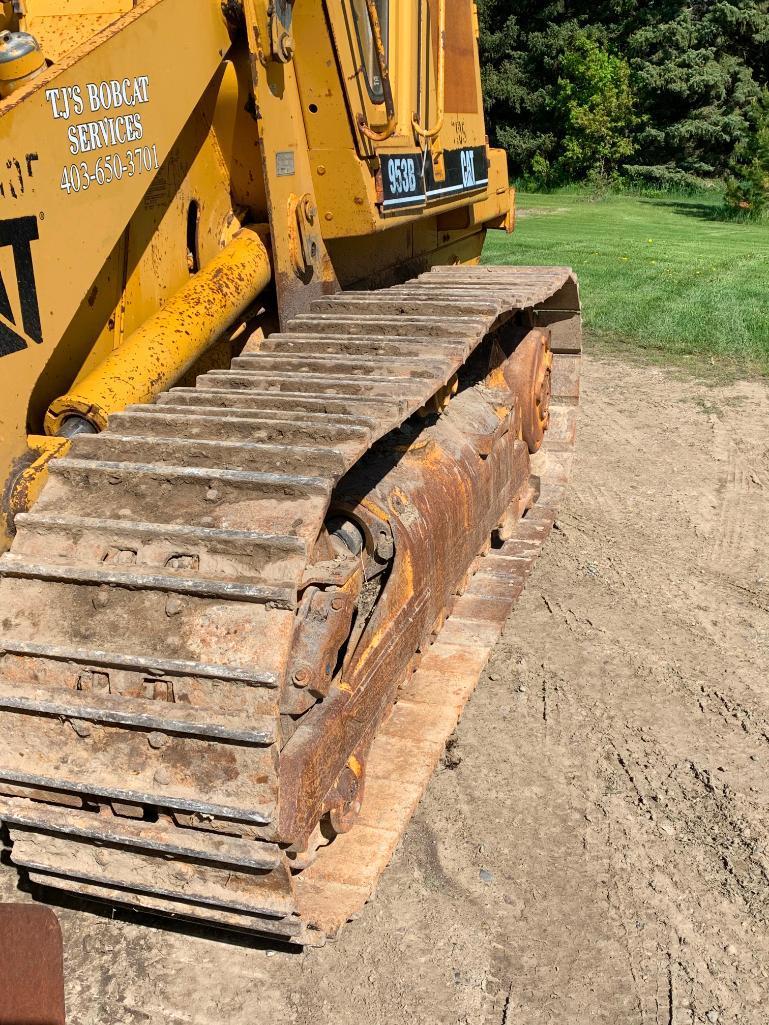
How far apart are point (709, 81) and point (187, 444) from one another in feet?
109

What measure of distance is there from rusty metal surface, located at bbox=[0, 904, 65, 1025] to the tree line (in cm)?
3150

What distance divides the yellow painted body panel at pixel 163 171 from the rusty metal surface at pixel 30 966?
45.8 inches

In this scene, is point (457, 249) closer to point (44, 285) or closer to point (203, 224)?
point (203, 224)

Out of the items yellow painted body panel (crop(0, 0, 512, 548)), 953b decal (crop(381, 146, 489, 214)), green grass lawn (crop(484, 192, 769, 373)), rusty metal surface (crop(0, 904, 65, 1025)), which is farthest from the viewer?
green grass lawn (crop(484, 192, 769, 373))

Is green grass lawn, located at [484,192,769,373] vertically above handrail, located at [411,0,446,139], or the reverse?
handrail, located at [411,0,446,139]

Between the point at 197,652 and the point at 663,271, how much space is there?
13.0 m

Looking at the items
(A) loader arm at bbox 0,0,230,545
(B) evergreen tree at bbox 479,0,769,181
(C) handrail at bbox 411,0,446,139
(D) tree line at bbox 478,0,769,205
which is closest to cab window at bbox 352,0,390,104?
(C) handrail at bbox 411,0,446,139

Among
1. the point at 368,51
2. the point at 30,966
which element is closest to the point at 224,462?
the point at 30,966

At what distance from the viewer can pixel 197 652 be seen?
Result: 2.24 meters

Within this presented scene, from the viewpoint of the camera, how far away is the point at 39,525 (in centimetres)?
244

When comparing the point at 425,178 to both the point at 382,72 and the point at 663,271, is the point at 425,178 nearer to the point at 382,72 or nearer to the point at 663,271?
the point at 382,72

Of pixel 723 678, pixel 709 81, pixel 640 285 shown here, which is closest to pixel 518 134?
pixel 709 81

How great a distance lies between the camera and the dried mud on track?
260cm

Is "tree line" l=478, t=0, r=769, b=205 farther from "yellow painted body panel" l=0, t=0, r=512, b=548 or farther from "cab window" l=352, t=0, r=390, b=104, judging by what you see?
"yellow painted body panel" l=0, t=0, r=512, b=548
